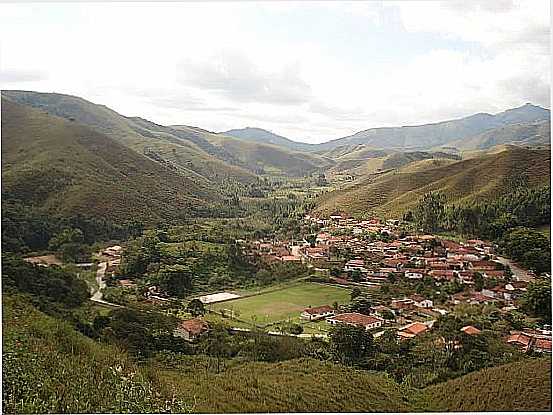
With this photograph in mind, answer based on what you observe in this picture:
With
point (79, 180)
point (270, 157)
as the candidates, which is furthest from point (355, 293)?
point (79, 180)

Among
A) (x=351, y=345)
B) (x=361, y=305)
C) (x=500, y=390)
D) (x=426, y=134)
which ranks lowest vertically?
(x=500, y=390)

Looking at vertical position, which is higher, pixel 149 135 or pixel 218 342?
pixel 149 135

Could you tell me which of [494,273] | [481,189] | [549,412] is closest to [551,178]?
[481,189]

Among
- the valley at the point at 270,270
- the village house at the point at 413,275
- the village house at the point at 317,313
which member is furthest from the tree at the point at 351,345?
the village house at the point at 413,275

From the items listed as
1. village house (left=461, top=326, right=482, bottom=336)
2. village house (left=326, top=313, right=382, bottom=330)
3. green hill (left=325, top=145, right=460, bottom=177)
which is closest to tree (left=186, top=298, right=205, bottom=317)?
village house (left=326, top=313, right=382, bottom=330)

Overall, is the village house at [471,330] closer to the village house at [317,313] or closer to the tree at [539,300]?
the tree at [539,300]

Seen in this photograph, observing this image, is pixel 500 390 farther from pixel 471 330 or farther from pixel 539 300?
pixel 539 300

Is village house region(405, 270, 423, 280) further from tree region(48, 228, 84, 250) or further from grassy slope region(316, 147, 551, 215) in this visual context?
tree region(48, 228, 84, 250)
